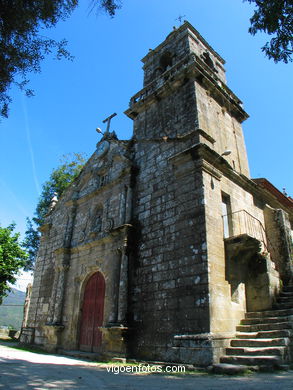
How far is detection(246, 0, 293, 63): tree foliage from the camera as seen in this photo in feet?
17.8

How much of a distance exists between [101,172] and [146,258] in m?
5.15

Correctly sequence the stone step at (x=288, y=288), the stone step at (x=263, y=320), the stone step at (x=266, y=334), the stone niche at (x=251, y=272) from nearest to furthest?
the stone step at (x=266, y=334), the stone step at (x=263, y=320), the stone niche at (x=251, y=272), the stone step at (x=288, y=288)

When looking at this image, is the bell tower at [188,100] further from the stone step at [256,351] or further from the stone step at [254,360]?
the stone step at [254,360]

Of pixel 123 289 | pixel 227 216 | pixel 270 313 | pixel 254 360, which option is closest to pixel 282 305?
pixel 270 313

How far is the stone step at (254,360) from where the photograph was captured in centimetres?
541

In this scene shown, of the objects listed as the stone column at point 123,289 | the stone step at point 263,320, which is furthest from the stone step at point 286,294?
the stone column at point 123,289

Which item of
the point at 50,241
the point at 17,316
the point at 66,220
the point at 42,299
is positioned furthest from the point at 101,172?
the point at 17,316

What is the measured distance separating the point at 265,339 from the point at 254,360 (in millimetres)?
882

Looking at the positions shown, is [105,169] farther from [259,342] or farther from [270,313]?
[259,342]

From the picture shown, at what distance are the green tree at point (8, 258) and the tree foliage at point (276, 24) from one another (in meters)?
15.6

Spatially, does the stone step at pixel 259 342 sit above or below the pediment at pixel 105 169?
below

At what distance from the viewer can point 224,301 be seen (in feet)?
22.9

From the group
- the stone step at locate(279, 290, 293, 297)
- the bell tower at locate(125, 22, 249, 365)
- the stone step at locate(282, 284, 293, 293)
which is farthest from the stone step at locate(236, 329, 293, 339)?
the stone step at locate(282, 284, 293, 293)

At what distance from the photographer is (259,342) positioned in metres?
6.27
